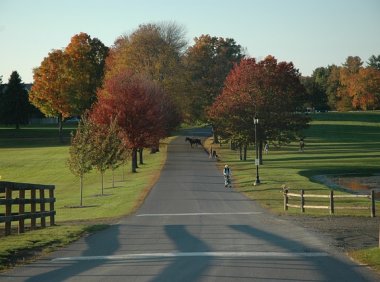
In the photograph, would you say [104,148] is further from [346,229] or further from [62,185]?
[346,229]

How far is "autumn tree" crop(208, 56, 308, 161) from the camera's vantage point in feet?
196

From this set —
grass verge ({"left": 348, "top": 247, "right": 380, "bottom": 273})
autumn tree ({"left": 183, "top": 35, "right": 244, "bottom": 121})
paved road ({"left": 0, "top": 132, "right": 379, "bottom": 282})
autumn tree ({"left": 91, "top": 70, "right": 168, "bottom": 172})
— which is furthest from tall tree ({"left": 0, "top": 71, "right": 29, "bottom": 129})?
grass verge ({"left": 348, "top": 247, "right": 380, "bottom": 273})

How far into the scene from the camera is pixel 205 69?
84.2m

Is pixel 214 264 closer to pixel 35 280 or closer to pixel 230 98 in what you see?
pixel 35 280

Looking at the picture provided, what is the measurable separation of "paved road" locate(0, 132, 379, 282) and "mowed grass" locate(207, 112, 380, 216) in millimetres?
6849

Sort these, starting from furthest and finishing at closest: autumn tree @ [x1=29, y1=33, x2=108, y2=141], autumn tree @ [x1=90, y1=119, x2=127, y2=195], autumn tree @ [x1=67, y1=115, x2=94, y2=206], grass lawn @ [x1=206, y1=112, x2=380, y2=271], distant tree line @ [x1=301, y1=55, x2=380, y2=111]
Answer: distant tree line @ [x1=301, y1=55, x2=380, y2=111], autumn tree @ [x1=29, y1=33, x2=108, y2=141], autumn tree @ [x1=90, y1=119, x2=127, y2=195], autumn tree @ [x1=67, y1=115, x2=94, y2=206], grass lawn @ [x1=206, y1=112, x2=380, y2=271]

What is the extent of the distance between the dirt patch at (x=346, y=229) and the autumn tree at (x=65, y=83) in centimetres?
6386

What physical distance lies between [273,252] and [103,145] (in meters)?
27.1

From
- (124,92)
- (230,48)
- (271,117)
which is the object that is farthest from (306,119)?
(230,48)

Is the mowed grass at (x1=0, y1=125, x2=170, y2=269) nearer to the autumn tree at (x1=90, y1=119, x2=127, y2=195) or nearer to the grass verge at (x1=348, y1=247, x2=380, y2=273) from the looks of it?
the autumn tree at (x1=90, y1=119, x2=127, y2=195)

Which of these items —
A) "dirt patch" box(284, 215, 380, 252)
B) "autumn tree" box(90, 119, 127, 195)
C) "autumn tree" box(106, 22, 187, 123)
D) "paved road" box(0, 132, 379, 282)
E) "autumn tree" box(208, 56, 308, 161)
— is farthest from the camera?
"autumn tree" box(106, 22, 187, 123)

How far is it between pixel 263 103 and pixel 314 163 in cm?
797

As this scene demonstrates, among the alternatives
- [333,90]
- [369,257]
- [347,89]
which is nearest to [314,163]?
[369,257]

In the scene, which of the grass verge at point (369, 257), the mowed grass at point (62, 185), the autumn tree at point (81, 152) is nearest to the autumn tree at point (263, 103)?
the mowed grass at point (62, 185)
